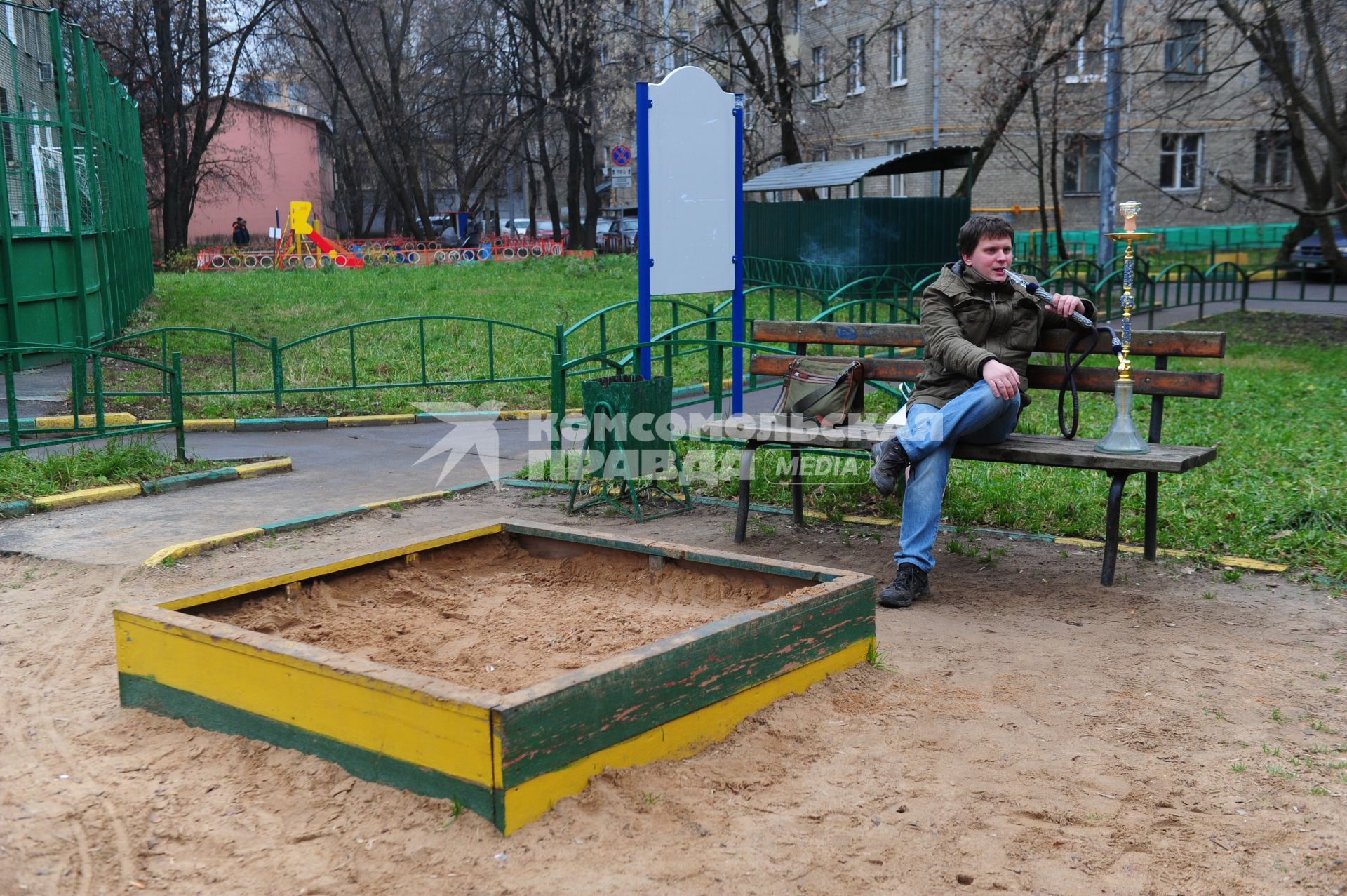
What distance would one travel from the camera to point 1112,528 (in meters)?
5.46

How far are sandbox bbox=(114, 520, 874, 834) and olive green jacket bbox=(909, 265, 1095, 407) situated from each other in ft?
4.91

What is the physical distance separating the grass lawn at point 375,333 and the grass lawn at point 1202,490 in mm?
4538

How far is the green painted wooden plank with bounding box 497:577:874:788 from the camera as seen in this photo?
3123 millimetres

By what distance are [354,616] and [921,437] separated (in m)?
2.50

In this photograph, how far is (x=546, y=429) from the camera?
1101 cm

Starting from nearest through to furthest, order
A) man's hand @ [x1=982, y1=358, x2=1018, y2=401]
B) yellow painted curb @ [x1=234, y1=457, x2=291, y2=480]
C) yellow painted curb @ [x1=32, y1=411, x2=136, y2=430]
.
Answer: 1. man's hand @ [x1=982, y1=358, x2=1018, y2=401]
2. yellow painted curb @ [x1=234, y1=457, x2=291, y2=480]
3. yellow painted curb @ [x1=32, y1=411, x2=136, y2=430]

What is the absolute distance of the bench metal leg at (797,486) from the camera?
6.70 m

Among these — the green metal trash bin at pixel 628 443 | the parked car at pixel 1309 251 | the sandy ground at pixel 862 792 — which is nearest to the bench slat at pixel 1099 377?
the green metal trash bin at pixel 628 443

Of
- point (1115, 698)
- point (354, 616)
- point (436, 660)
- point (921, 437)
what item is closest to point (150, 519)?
point (354, 616)

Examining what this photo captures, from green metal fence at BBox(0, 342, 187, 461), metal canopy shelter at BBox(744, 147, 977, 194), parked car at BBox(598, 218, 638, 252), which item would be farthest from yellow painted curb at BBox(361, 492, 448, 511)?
parked car at BBox(598, 218, 638, 252)

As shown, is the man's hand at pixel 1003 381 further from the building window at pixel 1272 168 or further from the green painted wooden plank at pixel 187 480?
the building window at pixel 1272 168

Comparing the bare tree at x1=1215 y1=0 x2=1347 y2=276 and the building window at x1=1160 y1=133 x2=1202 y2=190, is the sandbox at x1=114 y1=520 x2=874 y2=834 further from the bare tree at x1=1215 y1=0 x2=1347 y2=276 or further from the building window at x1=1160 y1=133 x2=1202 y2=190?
the building window at x1=1160 y1=133 x2=1202 y2=190

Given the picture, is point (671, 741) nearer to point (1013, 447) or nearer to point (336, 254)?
point (1013, 447)

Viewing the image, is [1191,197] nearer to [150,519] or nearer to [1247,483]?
[1247,483]
